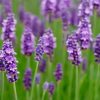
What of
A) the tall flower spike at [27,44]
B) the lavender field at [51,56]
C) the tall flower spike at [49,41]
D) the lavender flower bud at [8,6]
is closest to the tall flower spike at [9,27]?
the lavender field at [51,56]

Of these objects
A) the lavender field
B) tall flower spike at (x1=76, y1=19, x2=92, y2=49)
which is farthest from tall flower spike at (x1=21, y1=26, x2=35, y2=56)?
tall flower spike at (x1=76, y1=19, x2=92, y2=49)

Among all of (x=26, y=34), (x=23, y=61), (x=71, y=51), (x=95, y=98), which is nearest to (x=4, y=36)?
(x=26, y=34)

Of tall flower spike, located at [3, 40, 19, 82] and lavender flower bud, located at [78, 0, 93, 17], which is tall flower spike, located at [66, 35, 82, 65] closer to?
tall flower spike, located at [3, 40, 19, 82]

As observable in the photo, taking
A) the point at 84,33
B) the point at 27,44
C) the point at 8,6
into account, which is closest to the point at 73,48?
the point at 84,33

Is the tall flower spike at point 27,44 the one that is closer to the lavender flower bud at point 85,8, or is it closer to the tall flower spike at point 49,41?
the tall flower spike at point 49,41

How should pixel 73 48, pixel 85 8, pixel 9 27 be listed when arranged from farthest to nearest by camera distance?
pixel 85 8, pixel 9 27, pixel 73 48

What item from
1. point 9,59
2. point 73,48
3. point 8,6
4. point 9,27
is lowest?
point 9,59

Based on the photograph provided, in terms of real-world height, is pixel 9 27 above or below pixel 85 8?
below

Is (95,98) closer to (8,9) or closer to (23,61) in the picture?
(23,61)

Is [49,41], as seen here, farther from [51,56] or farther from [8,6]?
[8,6]
